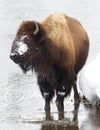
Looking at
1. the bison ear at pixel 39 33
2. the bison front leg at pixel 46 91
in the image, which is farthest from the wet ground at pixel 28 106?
the bison ear at pixel 39 33

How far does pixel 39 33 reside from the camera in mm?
10000

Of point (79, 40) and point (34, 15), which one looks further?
point (34, 15)

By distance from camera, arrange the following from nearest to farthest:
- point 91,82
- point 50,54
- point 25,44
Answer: point 25,44, point 50,54, point 91,82

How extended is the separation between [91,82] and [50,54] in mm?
950

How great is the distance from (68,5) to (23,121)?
1448 centimetres

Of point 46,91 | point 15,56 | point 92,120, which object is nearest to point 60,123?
point 92,120

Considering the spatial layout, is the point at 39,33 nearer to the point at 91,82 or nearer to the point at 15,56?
the point at 15,56

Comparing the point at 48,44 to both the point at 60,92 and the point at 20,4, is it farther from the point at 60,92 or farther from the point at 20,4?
the point at 20,4

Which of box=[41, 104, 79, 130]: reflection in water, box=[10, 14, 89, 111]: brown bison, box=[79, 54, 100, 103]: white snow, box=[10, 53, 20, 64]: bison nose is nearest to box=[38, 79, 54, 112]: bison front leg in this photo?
box=[10, 14, 89, 111]: brown bison

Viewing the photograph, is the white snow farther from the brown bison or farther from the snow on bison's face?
the snow on bison's face

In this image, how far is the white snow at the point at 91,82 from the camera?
1052 centimetres

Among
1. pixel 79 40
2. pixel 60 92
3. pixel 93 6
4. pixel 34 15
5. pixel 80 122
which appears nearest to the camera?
pixel 80 122

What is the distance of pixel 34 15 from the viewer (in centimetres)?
2150

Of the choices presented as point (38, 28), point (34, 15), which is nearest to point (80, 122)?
point (38, 28)
